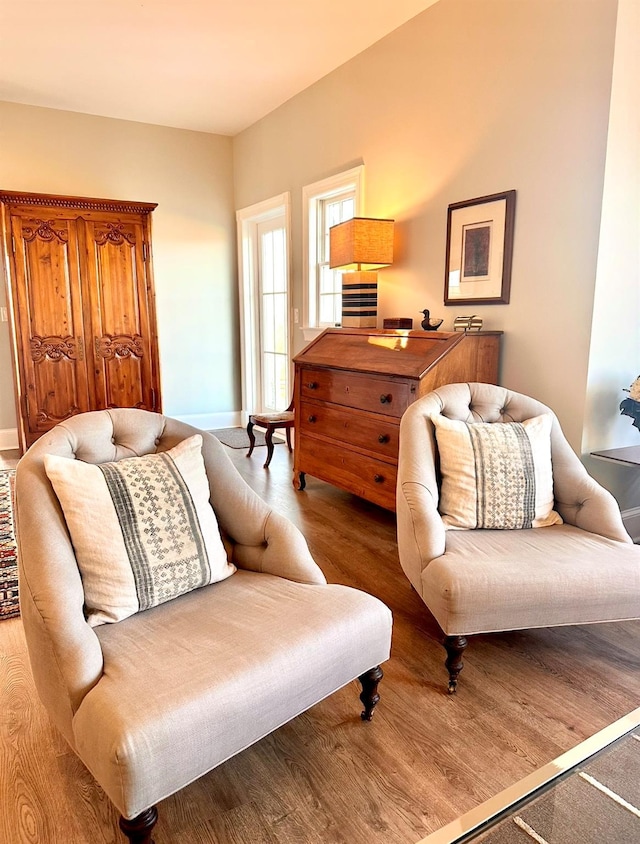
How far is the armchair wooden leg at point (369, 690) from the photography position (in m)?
1.64

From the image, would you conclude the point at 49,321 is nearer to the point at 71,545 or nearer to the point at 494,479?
the point at 71,545

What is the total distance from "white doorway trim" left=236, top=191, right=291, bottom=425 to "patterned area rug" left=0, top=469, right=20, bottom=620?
9.07 ft

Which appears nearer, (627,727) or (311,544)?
(627,727)

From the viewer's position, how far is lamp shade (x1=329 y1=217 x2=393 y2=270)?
3457 mm

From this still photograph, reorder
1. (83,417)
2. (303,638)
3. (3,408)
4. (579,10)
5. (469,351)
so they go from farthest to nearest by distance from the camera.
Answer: (3,408), (469,351), (579,10), (83,417), (303,638)

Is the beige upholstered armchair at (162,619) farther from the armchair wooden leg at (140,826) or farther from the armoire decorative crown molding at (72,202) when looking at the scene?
the armoire decorative crown molding at (72,202)

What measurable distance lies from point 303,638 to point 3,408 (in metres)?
4.64

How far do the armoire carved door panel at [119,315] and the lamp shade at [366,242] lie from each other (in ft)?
7.23

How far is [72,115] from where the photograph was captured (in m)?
4.95

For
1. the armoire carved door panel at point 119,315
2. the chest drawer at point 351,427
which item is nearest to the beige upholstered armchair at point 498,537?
the chest drawer at point 351,427

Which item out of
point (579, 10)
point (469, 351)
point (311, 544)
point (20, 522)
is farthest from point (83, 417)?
point (579, 10)

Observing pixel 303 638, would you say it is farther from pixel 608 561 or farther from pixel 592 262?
pixel 592 262

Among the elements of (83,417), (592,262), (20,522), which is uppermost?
(592,262)

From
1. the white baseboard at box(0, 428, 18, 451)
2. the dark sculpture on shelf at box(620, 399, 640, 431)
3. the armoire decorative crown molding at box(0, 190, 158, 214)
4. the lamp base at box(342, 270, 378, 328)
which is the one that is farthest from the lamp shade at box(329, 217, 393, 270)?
the white baseboard at box(0, 428, 18, 451)
